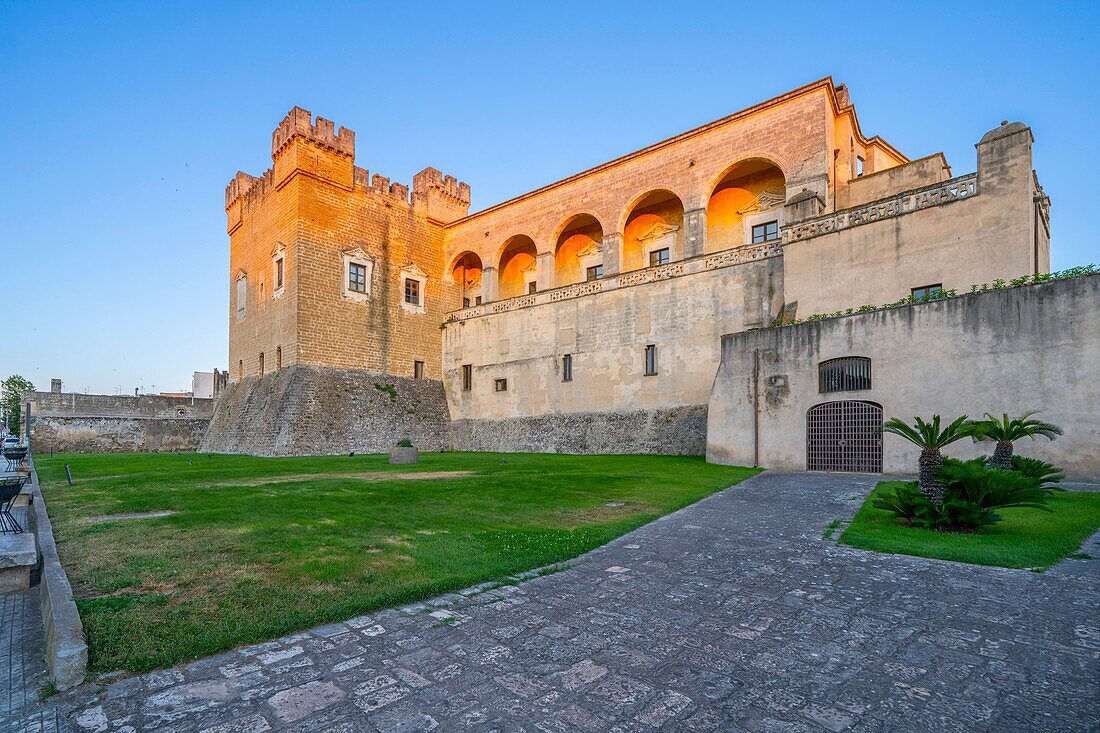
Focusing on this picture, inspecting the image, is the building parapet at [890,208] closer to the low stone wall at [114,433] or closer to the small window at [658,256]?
the small window at [658,256]

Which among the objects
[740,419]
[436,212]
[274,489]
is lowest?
[274,489]

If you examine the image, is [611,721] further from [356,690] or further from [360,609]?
[360,609]

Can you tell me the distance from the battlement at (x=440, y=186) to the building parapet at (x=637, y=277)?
6.95 m

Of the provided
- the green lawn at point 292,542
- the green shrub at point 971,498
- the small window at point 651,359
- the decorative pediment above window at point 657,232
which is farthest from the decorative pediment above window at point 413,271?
the green shrub at point 971,498

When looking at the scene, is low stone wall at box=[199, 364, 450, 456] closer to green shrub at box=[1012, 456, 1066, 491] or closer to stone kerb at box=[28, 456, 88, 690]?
A: stone kerb at box=[28, 456, 88, 690]

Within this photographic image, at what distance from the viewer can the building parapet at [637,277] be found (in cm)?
1948

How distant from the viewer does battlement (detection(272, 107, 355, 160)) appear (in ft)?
80.8

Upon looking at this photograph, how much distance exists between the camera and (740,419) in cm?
1611

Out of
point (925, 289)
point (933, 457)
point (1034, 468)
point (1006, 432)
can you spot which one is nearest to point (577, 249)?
point (925, 289)

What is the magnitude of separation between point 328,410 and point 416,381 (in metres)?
5.45

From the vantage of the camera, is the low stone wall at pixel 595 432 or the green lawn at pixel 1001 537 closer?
the green lawn at pixel 1001 537

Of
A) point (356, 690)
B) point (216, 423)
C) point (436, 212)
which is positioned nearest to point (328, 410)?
point (216, 423)

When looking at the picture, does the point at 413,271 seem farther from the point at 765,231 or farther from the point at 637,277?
the point at 765,231

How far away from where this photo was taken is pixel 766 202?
22.4m
